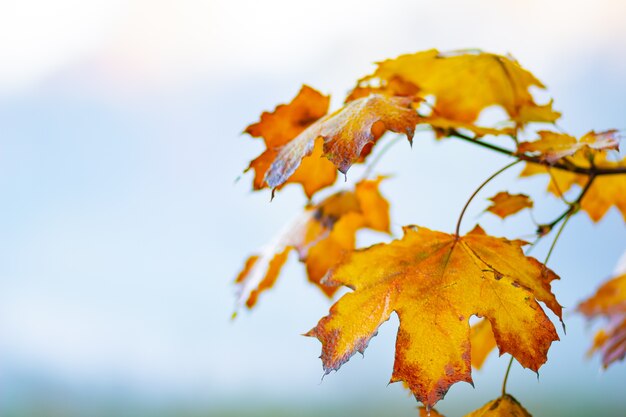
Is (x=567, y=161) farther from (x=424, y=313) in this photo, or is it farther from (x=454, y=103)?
(x=424, y=313)

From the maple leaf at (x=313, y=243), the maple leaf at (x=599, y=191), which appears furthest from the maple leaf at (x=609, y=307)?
the maple leaf at (x=313, y=243)

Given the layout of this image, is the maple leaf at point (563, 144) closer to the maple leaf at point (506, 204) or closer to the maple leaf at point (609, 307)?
the maple leaf at point (506, 204)

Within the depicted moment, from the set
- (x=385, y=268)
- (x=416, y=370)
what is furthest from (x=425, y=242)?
(x=416, y=370)

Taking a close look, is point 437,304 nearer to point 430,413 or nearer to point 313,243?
point 430,413

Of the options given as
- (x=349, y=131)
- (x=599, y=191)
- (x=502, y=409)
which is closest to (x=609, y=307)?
(x=599, y=191)

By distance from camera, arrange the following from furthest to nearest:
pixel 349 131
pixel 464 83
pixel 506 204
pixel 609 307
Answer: pixel 609 307 → pixel 464 83 → pixel 506 204 → pixel 349 131

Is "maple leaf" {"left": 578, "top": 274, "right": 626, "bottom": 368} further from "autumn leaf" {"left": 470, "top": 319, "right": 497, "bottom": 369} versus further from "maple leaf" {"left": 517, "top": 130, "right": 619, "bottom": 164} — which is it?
"maple leaf" {"left": 517, "top": 130, "right": 619, "bottom": 164}
